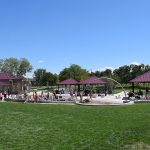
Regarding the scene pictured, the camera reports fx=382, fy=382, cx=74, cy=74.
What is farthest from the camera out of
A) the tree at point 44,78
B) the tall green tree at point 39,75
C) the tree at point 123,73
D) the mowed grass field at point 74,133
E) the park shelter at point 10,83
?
the tall green tree at point 39,75

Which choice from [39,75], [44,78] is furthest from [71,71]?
[39,75]

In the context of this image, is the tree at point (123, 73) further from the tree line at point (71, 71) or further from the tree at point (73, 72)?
the tree at point (73, 72)

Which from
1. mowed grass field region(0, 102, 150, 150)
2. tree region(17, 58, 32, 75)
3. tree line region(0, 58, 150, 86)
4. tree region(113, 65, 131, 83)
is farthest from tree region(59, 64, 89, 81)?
mowed grass field region(0, 102, 150, 150)

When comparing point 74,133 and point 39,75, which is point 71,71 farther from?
point 74,133

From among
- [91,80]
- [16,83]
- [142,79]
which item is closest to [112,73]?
[16,83]

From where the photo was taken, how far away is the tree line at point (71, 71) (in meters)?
126

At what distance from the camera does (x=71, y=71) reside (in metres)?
126

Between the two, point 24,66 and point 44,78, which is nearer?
point 44,78

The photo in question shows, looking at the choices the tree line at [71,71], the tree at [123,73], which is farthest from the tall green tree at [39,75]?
the tree at [123,73]

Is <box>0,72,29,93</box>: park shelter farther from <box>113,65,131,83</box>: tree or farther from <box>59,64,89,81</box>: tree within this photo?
<box>113,65,131,83</box>: tree

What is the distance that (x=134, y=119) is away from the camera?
24016 mm

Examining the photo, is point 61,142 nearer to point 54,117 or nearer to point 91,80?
point 54,117

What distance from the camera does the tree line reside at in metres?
126

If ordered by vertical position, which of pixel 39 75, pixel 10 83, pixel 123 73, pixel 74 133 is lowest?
pixel 74 133
